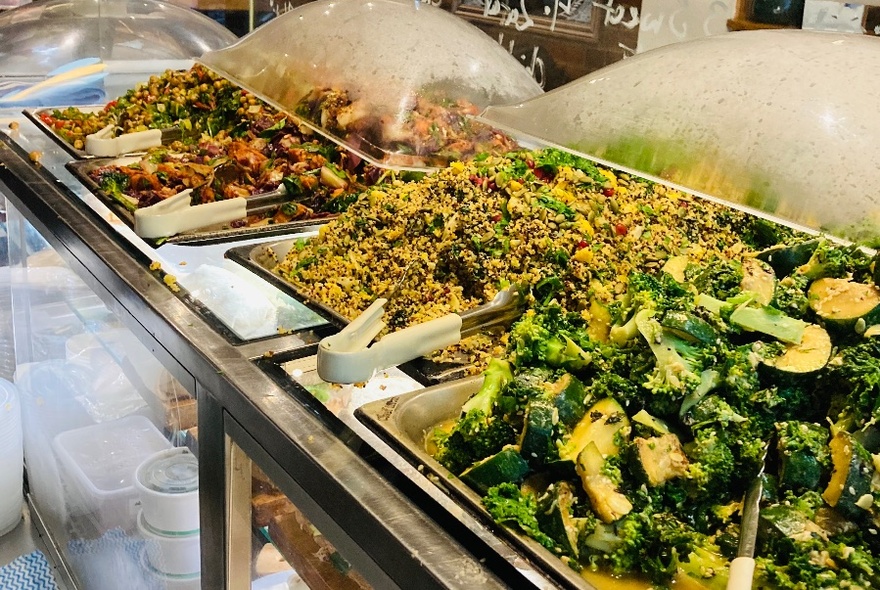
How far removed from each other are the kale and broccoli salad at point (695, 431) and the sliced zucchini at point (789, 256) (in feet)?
0.34

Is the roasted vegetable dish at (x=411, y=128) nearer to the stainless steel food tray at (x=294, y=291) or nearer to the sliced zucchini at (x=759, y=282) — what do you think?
the stainless steel food tray at (x=294, y=291)

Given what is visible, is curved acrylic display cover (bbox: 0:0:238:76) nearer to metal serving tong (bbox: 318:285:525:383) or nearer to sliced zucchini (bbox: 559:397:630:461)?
metal serving tong (bbox: 318:285:525:383)

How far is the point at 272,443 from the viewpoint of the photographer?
48.4 inches

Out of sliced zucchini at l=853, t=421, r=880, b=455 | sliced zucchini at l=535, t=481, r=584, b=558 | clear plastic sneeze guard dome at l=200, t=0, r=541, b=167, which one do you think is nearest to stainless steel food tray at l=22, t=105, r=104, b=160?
clear plastic sneeze guard dome at l=200, t=0, r=541, b=167

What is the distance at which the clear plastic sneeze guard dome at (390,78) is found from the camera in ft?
6.68

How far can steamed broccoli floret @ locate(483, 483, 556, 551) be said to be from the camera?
976mm

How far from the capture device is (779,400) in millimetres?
1066

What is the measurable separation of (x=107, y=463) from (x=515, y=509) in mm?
1665

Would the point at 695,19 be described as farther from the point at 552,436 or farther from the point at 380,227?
the point at 552,436

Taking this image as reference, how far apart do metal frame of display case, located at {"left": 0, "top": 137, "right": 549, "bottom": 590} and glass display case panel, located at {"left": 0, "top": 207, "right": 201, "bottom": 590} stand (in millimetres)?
149

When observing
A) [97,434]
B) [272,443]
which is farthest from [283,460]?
[97,434]

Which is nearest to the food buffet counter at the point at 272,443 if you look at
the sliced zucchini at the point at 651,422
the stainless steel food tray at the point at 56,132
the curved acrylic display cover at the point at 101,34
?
the sliced zucchini at the point at 651,422

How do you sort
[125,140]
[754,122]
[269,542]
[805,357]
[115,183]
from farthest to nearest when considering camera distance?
1. [125,140]
2. [115,183]
3. [269,542]
4. [754,122]
5. [805,357]

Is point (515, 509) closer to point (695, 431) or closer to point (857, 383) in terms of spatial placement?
point (695, 431)
